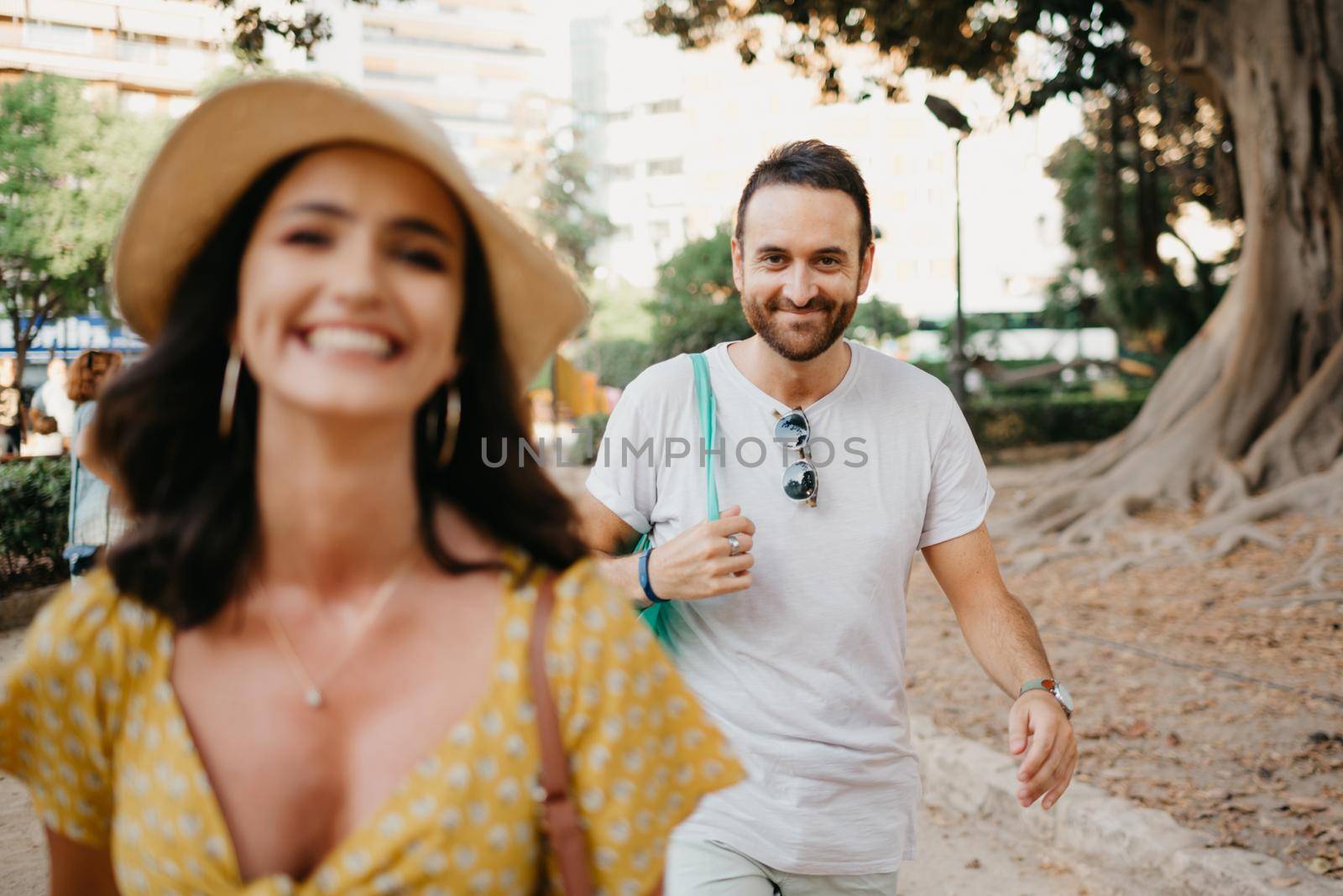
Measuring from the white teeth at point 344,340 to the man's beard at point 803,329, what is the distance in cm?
138

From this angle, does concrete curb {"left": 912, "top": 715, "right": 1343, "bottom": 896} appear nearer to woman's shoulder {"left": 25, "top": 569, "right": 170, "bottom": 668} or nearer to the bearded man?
the bearded man

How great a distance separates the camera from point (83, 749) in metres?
1.22

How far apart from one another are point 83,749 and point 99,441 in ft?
1.09

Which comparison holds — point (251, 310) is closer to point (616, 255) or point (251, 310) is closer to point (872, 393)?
point (872, 393)

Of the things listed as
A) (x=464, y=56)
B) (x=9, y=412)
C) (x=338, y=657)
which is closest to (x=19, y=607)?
(x=9, y=412)

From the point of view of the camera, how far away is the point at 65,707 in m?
1.20

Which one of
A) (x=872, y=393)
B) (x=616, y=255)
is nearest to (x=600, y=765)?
(x=872, y=393)

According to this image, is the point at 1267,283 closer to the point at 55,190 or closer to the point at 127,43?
the point at 55,190

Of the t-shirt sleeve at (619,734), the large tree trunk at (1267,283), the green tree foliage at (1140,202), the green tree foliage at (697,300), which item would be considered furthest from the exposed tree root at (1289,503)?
the green tree foliage at (697,300)

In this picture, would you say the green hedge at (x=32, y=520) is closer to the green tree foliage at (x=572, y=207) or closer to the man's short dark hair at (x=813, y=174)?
the man's short dark hair at (x=813, y=174)

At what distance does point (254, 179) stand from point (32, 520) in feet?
31.4

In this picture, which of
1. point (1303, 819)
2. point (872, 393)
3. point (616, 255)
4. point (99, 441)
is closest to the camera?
point (99, 441)

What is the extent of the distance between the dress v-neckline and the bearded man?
95cm

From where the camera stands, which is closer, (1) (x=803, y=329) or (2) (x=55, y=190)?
(1) (x=803, y=329)
